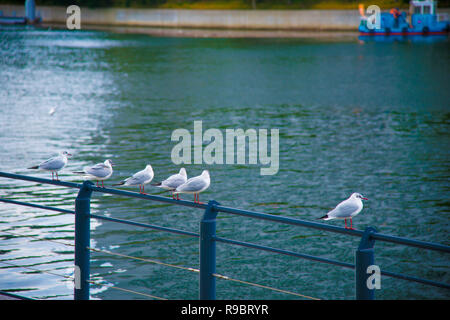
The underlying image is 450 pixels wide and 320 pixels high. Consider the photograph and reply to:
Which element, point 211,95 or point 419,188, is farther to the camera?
point 211,95

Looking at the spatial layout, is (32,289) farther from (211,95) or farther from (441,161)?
(211,95)

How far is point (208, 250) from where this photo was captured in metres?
4.88

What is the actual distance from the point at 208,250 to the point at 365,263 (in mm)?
1135

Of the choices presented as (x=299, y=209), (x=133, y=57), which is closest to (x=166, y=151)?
(x=299, y=209)

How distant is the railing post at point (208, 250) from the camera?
478 cm

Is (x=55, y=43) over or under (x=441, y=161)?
over

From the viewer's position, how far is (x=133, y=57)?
57.2m

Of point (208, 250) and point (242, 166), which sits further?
point (242, 166)

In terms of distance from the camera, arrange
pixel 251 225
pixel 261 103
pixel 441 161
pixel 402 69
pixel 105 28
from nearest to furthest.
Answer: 1. pixel 251 225
2. pixel 441 161
3. pixel 261 103
4. pixel 402 69
5. pixel 105 28

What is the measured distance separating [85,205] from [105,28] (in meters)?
103

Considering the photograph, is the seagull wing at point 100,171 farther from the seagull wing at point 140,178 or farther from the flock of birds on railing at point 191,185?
the seagull wing at point 140,178

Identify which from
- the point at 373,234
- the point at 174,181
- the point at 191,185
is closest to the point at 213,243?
the point at 373,234

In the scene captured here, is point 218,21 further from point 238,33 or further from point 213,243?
point 213,243

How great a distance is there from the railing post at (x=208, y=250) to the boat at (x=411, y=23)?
78499 millimetres
